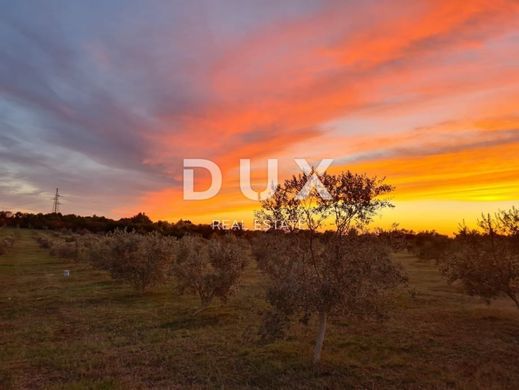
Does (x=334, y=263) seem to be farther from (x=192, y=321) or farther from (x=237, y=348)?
(x=192, y=321)

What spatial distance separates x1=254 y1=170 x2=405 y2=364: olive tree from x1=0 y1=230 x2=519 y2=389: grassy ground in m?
1.93

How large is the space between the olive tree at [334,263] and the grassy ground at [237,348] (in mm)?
1932

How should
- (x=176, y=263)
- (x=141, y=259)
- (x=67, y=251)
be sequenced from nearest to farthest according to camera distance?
1. (x=176, y=263)
2. (x=141, y=259)
3. (x=67, y=251)

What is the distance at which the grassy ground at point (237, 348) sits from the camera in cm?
1304

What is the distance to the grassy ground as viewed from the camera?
13.0 m

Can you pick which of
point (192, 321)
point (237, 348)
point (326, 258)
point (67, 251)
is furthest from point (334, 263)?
point (67, 251)

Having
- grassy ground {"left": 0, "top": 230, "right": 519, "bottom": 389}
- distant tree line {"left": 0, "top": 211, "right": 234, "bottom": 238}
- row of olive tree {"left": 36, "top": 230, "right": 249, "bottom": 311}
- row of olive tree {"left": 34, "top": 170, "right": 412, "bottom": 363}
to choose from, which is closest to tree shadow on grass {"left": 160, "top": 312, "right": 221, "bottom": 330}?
grassy ground {"left": 0, "top": 230, "right": 519, "bottom": 389}

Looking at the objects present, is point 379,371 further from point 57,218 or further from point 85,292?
point 57,218

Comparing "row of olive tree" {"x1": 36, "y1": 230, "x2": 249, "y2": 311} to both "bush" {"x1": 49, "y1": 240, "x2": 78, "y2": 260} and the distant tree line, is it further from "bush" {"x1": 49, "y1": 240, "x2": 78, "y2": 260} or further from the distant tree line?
the distant tree line

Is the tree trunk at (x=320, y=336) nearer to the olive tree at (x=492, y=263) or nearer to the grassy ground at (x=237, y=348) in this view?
the grassy ground at (x=237, y=348)

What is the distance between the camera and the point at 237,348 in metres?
16.5

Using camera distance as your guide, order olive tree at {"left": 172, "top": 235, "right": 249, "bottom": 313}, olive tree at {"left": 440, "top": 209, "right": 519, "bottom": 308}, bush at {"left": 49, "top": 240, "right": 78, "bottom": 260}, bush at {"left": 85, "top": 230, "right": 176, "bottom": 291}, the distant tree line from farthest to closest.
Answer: the distant tree line → bush at {"left": 49, "top": 240, "right": 78, "bottom": 260} → bush at {"left": 85, "top": 230, "right": 176, "bottom": 291} → olive tree at {"left": 172, "top": 235, "right": 249, "bottom": 313} → olive tree at {"left": 440, "top": 209, "right": 519, "bottom": 308}

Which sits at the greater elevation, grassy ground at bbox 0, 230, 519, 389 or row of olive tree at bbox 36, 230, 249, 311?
row of olive tree at bbox 36, 230, 249, 311

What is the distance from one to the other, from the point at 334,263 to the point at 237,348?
5652mm
